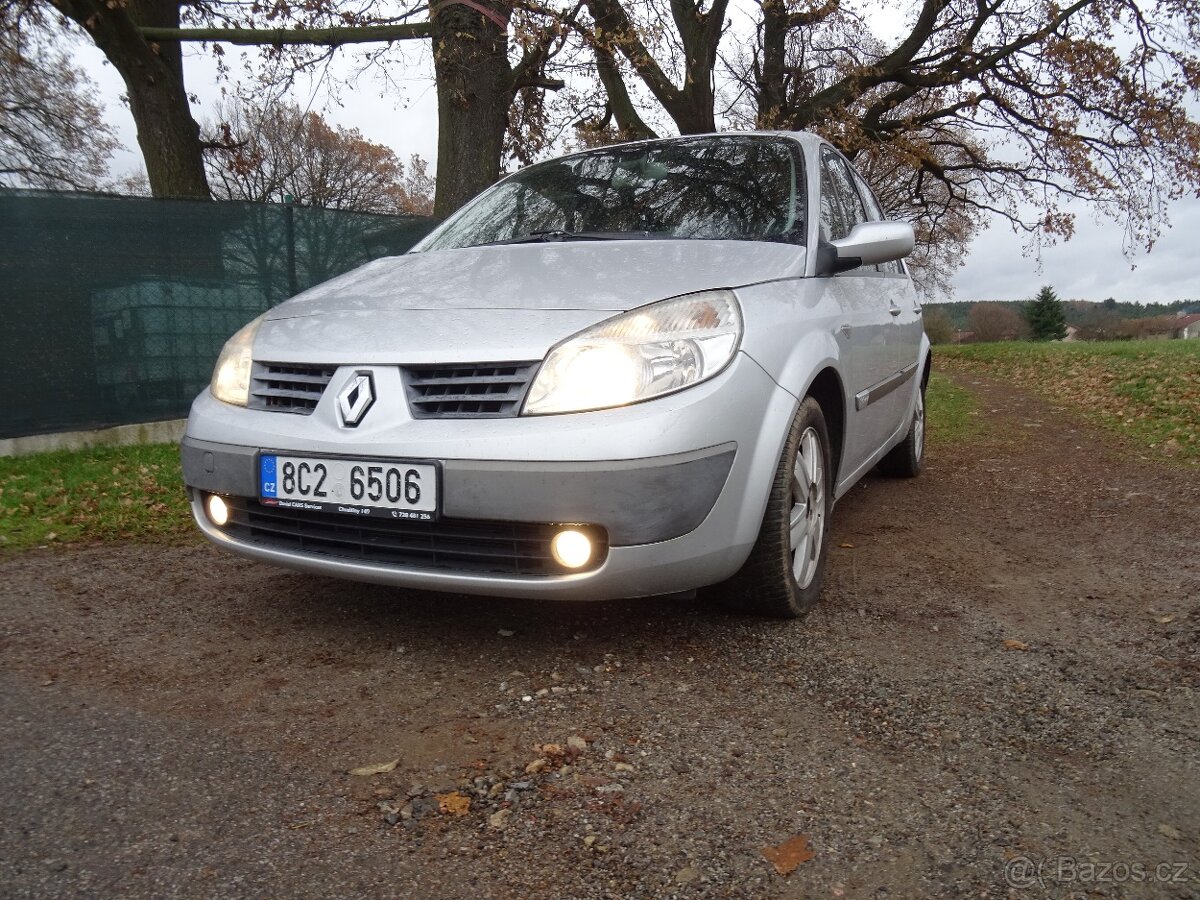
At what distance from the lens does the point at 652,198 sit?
3389 mm

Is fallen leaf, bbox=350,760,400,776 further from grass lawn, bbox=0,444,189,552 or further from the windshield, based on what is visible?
grass lawn, bbox=0,444,189,552

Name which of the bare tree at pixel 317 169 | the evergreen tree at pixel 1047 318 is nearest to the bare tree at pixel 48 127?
the bare tree at pixel 317 169

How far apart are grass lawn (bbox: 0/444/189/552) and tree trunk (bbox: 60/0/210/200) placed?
4.02 metres

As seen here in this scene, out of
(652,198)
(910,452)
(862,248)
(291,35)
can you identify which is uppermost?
(291,35)

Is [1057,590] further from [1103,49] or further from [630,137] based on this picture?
[1103,49]

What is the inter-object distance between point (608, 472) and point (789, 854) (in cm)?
94

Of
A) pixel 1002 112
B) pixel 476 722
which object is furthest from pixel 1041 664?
pixel 1002 112

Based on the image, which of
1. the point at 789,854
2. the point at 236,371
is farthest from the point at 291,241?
the point at 789,854

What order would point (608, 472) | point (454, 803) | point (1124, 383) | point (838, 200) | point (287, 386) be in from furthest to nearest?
point (1124, 383) < point (838, 200) < point (287, 386) < point (608, 472) < point (454, 803)

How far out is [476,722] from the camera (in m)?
2.17

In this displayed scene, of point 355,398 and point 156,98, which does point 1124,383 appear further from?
point 156,98

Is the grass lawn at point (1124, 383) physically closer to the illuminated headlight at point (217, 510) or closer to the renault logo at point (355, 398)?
the renault logo at point (355, 398)

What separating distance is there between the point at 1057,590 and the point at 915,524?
1072 mm

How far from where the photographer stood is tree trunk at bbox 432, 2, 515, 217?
26.6ft
